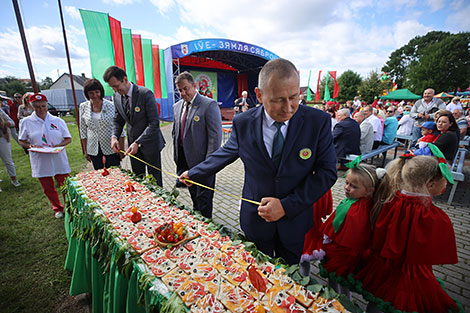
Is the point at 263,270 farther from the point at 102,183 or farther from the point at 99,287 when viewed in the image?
the point at 102,183

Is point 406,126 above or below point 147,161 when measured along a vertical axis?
above

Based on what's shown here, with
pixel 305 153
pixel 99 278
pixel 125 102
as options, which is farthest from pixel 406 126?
pixel 99 278

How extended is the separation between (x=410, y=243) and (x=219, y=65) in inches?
923

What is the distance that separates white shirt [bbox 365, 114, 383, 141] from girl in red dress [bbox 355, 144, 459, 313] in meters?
5.09

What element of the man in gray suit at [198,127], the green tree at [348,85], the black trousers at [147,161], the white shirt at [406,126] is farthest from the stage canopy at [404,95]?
the black trousers at [147,161]

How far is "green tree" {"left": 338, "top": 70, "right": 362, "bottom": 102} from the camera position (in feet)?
138

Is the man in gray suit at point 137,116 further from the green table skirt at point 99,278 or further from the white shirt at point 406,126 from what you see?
the white shirt at point 406,126

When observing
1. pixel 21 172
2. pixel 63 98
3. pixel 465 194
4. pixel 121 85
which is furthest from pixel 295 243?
pixel 63 98

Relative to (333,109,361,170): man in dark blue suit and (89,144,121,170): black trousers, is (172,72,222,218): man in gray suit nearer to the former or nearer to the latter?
(89,144,121,170): black trousers

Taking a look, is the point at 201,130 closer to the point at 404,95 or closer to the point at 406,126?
the point at 406,126

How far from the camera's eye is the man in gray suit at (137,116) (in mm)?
3240

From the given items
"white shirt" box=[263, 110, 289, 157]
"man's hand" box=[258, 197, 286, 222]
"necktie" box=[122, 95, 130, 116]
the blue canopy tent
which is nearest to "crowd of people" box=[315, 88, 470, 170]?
"white shirt" box=[263, 110, 289, 157]

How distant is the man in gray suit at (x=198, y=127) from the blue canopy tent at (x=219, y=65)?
500 inches

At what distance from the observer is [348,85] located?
44.4 m
